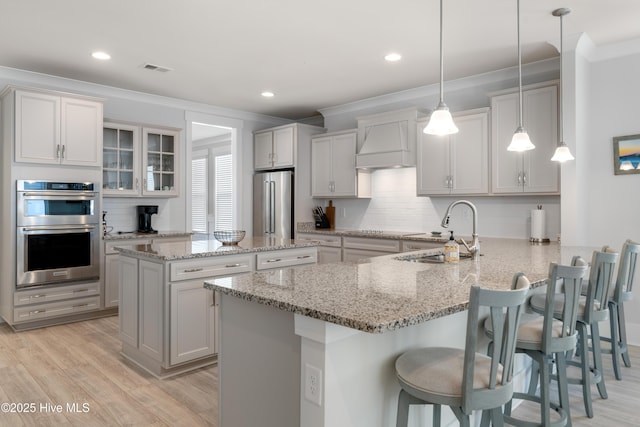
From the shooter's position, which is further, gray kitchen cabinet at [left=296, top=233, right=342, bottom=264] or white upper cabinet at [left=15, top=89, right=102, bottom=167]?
gray kitchen cabinet at [left=296, top=233, right=342, bottom=264]

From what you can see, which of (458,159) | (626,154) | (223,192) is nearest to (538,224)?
(626,154)

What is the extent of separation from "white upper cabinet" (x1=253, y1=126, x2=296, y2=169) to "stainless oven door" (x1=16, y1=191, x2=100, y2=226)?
2521 mm

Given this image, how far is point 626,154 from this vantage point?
Answer: 12.6 ft

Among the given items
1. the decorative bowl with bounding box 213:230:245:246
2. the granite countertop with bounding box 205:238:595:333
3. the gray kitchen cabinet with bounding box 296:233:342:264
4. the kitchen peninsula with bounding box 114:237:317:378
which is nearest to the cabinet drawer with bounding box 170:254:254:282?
the kitchen peninsula with bounding box 114:237:317:378

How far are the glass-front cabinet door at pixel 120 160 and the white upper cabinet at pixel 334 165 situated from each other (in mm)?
2371

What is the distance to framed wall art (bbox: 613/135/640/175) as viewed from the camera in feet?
12.4

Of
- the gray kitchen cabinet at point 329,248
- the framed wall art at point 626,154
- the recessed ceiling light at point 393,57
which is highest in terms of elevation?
the recessed ceiling light at point 393,57

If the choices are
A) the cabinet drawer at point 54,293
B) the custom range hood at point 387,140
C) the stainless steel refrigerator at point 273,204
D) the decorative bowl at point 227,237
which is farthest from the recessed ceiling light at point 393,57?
the cabinet drawer at point 54,293

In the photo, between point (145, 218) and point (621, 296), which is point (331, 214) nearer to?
point (145, 218)

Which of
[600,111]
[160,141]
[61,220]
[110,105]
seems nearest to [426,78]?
[600,111]

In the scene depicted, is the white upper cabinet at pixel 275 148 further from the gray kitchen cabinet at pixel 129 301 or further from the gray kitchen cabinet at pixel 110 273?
the gray kitchen cabinet at pixel 129 301

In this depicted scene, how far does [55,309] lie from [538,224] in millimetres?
4963

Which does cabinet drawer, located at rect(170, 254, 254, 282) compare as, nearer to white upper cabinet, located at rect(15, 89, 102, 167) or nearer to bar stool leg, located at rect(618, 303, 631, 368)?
white upper cabinet, located at rect(15, 89, 102, 167)

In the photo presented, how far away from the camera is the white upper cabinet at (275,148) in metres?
6.16
